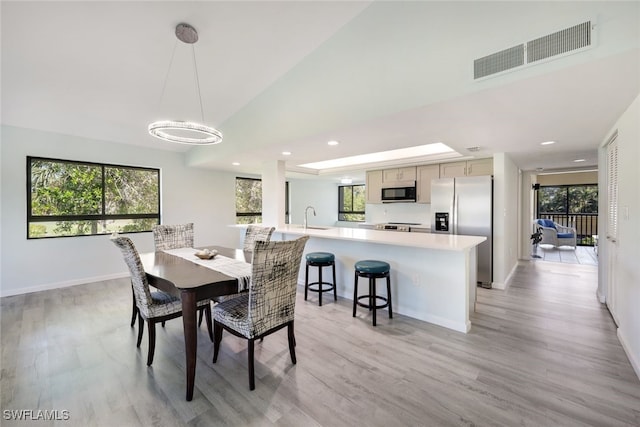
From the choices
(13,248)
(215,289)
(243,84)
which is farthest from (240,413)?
(13,248)

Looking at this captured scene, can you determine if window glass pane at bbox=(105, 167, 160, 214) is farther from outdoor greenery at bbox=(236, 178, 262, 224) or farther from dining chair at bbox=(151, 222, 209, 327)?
dining chair at bbox=(151, 222, 209, 327)

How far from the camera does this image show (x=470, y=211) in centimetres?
421

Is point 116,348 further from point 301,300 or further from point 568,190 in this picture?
point 568,190

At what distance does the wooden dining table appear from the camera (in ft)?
5.98

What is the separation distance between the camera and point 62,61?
9.33ft

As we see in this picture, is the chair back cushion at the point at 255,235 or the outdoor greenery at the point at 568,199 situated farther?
the outdoor greenery at the point at 568,199

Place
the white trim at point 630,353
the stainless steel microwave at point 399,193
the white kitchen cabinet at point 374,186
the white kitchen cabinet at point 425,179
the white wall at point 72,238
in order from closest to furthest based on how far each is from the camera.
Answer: the white trim at point 630,353, the white wall at point 72,238, the white kitchen cabinet at point 425,179, the stainless steel microwave at point 399,193, the white kitchen cabinet at point 374,186

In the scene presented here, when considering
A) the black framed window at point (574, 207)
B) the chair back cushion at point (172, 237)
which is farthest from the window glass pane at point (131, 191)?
the black framed window at point (574, 207)

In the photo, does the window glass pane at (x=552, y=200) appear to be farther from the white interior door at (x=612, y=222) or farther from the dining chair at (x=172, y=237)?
the dining chair at (x=172, y=237)

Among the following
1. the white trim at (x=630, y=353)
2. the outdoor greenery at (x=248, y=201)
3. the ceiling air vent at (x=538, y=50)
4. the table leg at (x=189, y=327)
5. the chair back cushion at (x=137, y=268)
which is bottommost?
the white trim at (x=630, y=353)

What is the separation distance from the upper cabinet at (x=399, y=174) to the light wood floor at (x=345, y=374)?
286 cm

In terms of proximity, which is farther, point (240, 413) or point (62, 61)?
point (62, 61)

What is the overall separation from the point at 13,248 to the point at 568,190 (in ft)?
45.4

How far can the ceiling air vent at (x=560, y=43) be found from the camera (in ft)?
5.08
